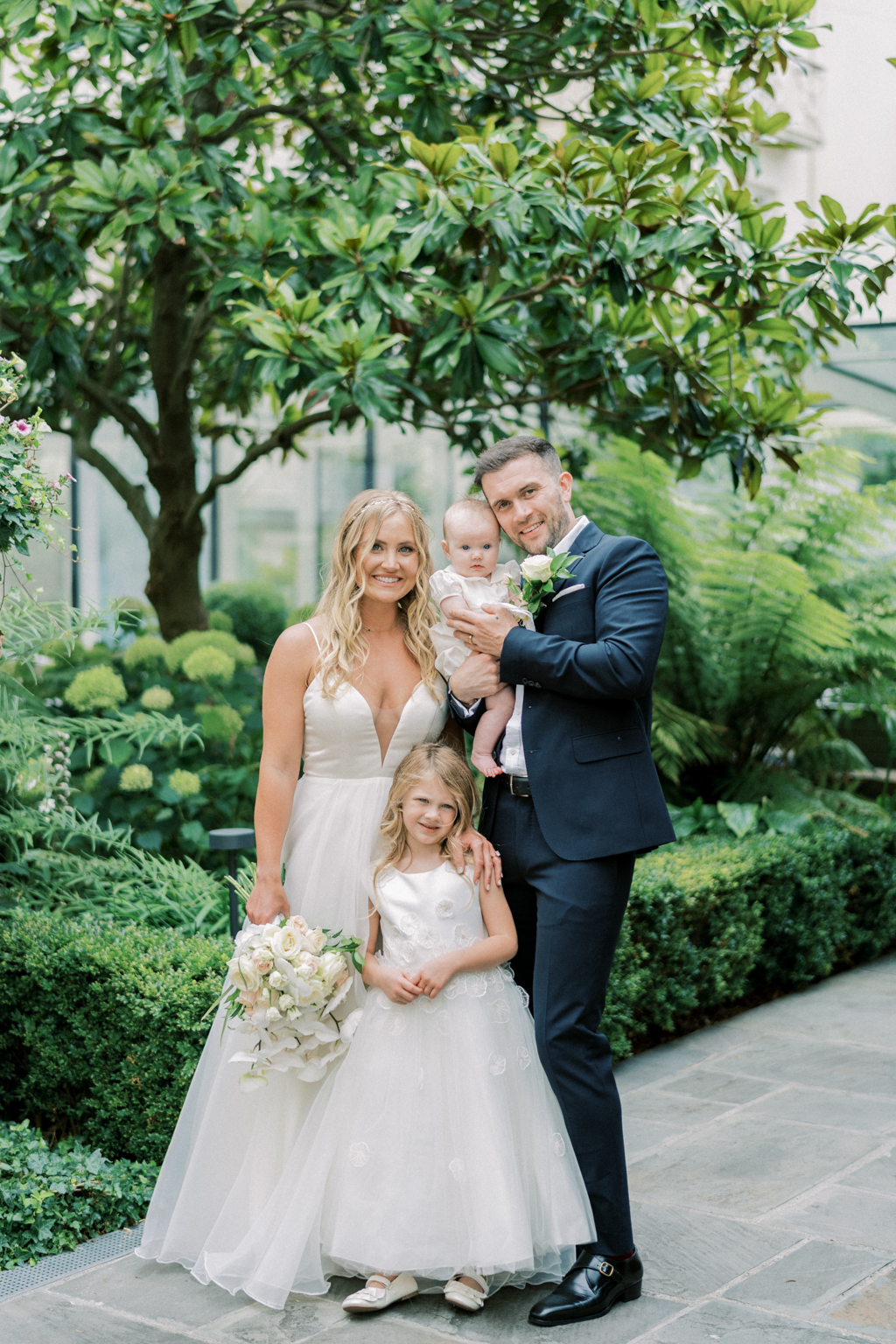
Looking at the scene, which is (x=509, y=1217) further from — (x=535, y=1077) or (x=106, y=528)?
(x=106, y=528)

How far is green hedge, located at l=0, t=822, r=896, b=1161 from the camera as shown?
3.68 m

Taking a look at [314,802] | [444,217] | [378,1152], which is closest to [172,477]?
[444,217]

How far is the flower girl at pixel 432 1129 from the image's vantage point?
2.82m

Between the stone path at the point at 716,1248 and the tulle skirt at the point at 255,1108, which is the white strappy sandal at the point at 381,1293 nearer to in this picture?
the stone path at the point at 716,1248

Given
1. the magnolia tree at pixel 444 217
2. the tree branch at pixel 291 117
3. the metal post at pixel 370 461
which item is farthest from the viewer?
the metal post at pixel 370 461

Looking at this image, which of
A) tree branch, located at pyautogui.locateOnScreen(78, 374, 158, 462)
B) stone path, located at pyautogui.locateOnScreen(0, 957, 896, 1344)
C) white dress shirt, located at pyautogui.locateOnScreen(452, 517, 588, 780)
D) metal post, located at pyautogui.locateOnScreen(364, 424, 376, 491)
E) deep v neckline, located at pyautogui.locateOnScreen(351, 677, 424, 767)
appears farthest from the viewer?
metal post, located at pyautogui.locateOnScreen(364, 424, 376, 491)

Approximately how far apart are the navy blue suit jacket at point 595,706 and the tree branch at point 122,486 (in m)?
4.16

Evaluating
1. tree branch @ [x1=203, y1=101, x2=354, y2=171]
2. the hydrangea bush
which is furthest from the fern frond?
tree branch @ [x1=203, y1=101, x2=354, y2=171]

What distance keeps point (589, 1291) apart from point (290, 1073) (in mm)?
833

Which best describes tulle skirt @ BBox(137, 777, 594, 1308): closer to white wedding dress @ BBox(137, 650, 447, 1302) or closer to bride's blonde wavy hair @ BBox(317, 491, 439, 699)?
white wedding dress @ BBox(137, 650, 447, 1302)

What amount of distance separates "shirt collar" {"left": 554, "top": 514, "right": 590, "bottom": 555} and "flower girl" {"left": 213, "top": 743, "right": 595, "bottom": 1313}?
56cm

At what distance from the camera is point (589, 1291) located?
2816 millimetres

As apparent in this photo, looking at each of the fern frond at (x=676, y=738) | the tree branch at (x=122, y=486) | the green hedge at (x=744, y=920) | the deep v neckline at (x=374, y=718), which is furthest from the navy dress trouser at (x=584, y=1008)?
the tree branch at (x=122, y=486)

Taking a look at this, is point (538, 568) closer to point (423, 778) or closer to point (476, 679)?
point (476, 679)
